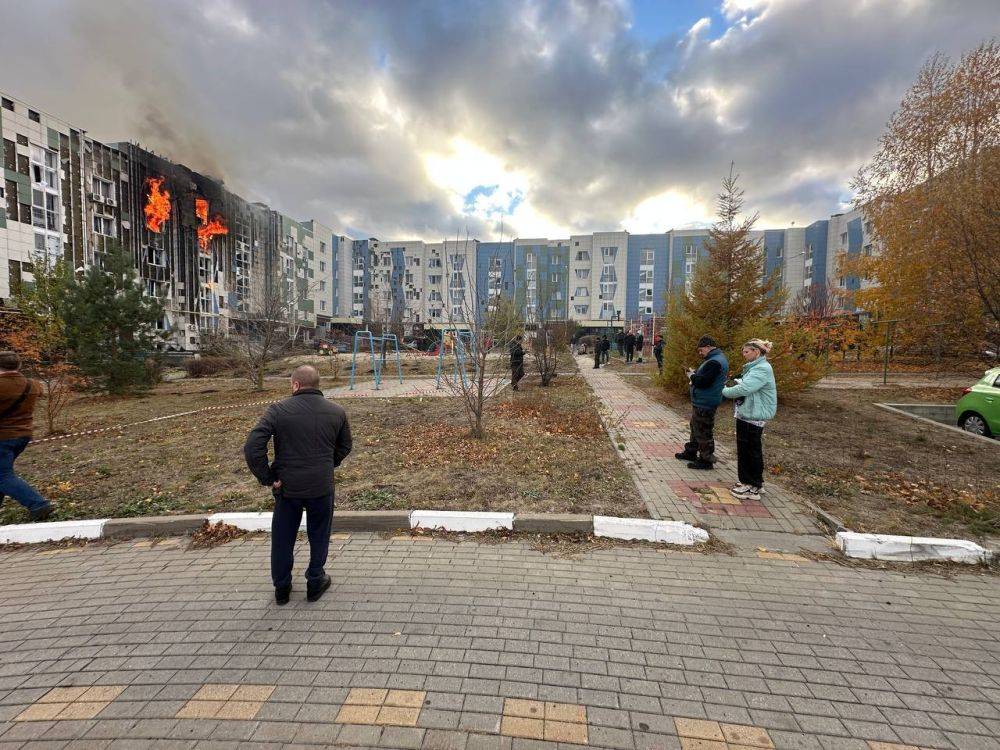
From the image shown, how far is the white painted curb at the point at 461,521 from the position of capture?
421 centimetres

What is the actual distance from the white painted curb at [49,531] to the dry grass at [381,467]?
1.11ft

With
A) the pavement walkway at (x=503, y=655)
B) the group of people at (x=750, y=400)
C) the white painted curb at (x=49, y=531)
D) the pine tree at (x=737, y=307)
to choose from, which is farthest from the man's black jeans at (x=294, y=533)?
the pine tree at (x=737, y=307)

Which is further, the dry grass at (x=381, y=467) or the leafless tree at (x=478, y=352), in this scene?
the leafless tree at (x=478, y=352)

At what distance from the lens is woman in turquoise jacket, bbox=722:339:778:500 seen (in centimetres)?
469

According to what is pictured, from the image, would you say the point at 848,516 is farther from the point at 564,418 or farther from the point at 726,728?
the point at 564,418

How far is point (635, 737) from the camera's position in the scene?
1995 mm

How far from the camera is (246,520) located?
14.1 feet

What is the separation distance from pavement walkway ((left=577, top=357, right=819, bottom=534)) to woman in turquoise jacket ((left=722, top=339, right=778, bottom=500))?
9.1 inches

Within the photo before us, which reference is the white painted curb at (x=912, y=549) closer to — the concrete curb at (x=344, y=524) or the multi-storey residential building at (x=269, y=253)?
the concrete curb at (x=344, y=524)

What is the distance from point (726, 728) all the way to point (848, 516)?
11.6ft

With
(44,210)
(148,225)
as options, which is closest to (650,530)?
(44,210)

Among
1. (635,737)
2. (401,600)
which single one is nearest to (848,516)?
(635,737)

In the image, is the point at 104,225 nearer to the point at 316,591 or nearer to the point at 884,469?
the point at 316,591

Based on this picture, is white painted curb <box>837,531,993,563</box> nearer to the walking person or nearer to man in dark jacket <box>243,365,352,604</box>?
man in dark jacket <box>243,365,352,604</box>
